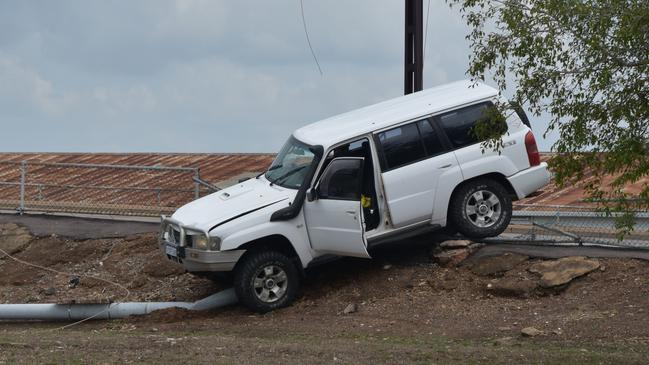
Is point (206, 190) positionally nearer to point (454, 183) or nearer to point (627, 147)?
point (454, 183)

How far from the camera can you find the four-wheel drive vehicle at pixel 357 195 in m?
14.6

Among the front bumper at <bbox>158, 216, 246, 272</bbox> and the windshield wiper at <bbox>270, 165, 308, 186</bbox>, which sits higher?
the windshield wiper at <bbox>270, 165, 308, 186</bbox>

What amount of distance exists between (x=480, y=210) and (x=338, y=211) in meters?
2.41

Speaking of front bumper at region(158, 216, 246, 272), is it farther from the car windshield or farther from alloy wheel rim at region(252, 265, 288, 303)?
the car windshield

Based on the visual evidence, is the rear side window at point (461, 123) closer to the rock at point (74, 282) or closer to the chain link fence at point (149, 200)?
the chain link fence at point (149, 200)

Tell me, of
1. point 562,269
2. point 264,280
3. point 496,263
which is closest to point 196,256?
point 264,280

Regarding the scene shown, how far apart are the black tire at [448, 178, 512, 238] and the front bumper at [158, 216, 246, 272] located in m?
3.24

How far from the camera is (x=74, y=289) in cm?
1745

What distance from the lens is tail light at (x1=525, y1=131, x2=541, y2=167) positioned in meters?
15.6

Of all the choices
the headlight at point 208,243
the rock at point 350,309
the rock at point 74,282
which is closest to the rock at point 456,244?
the rock at point 350,309

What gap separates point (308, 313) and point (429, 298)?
1729 mm

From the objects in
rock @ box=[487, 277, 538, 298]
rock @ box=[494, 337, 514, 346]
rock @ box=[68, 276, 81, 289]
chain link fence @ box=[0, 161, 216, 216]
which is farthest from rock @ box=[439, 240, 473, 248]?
rock @ box=[68, 276, 81, 289]

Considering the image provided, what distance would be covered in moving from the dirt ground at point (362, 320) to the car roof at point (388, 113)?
2184 mm

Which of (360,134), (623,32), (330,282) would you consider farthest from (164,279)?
(623,32)
